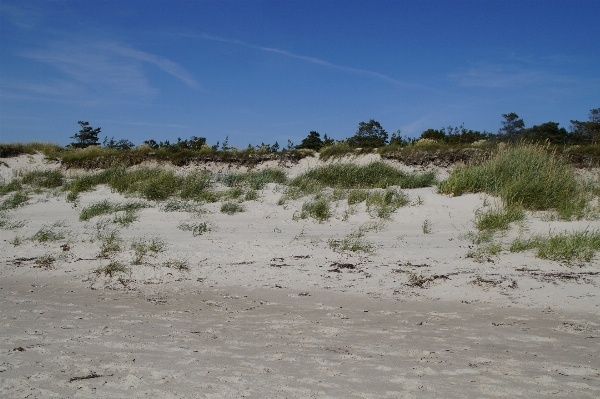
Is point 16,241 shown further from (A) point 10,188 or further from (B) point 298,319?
(A) point 10,188

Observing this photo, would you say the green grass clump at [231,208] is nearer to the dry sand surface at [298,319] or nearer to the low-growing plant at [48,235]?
the dry sand surface at [298,319]

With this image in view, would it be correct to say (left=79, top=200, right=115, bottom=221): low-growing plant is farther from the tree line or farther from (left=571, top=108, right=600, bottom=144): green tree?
(left=571, top=108, right=600, bottom=144): green tree

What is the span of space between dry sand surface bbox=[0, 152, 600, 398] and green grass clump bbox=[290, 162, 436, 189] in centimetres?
444

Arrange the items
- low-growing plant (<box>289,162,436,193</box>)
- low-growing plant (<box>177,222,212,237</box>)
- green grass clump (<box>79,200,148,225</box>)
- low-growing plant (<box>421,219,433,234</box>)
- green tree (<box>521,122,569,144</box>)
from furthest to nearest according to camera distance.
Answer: green tree (<box>521,122,569,144</box>) < low-growing plant (<box>289,162,436,193</box>) < green grass clump (<box>79,200,148,225</box>) < low-growing plant (<box>177,222,212,237</box>) < low-growing plant (<box>421,219,433,234</box>)

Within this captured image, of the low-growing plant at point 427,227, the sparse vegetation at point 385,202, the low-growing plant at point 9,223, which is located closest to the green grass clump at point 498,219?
the low-growing plant at point 427,227

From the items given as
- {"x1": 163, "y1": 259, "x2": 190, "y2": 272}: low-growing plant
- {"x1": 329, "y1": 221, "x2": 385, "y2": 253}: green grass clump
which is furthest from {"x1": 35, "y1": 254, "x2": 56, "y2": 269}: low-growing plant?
{"x1": 329, "y1": 221, "x2": 385, "y2": 253}: green grass clump

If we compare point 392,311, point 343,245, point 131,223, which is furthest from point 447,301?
point 131,223

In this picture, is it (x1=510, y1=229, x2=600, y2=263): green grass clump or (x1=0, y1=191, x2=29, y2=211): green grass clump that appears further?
(x1=0, y1=191, x2=29, y2=211): green grass clump

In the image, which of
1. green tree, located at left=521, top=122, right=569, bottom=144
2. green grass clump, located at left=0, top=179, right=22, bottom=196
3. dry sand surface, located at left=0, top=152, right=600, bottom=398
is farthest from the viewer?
green tree, located at left=521, top=122, right=569, bottom=144

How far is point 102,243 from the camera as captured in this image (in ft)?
28.4

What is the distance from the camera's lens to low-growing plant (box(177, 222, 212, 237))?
32.1 ft

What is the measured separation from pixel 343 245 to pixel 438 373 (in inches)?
187

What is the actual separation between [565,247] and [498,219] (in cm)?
224

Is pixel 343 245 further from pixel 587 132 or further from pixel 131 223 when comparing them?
pixel 587 132
